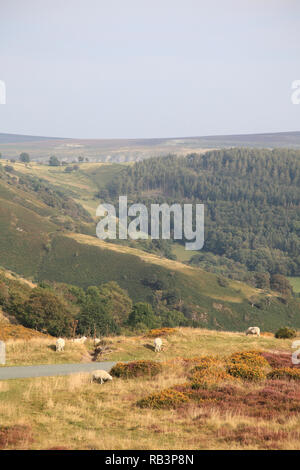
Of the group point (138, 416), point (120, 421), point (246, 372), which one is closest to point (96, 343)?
point (246, 372)

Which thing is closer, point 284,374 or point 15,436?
point 15,436

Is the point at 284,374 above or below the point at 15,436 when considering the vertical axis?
below

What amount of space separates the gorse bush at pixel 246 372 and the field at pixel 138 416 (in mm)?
752

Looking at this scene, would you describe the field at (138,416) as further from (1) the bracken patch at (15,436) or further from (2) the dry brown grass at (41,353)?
(2) the dry brown grass at (41,353)

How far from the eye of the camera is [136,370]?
2461cm

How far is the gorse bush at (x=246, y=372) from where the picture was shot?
2356cm

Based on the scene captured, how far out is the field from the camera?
46.9 ft

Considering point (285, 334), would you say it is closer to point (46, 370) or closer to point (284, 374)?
point (284, 374)

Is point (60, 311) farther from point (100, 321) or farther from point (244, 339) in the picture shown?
point (244, 339)

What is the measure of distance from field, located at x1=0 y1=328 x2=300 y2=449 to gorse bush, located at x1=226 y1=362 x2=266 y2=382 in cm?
75

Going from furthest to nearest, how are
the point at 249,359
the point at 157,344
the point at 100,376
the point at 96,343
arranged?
the point at 96,343 < the point at 157,344 < the point at 249,359 < the point at 100,376

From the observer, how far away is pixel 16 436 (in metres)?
14.6

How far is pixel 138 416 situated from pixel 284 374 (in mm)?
9816

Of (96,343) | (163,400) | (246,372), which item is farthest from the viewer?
(96,343)
